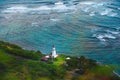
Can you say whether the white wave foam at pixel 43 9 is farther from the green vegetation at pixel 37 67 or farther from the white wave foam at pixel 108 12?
the green vegetation at pixel 37 67

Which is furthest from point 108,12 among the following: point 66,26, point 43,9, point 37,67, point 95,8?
point 37,67

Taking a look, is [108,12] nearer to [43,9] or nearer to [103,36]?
[103,36]

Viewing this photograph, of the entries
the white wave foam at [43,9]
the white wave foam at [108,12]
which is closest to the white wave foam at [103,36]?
the white wave foam at [108,12]

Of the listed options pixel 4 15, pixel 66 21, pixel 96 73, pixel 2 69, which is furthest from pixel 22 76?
pixel 4 15

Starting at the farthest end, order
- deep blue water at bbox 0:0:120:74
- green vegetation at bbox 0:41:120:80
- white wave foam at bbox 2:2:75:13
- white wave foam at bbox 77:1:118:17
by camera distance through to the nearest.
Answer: white wave foam at bbox 2:2:75:13
white wave foam at bbox 77:1:118:17
deep blue water at bbox 0:0:120:74
green vegetation at bbox 0:41:120:80

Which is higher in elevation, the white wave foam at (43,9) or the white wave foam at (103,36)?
the white wave foam at (43,9)

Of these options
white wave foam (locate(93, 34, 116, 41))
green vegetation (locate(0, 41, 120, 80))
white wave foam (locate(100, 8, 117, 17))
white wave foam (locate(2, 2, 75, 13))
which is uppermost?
white wave foam (locate(2, 2, 75, 13))

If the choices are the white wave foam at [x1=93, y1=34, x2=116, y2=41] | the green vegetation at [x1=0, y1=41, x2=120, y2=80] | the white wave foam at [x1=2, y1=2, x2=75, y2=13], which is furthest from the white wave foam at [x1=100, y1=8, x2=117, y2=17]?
the green vegetation at [x1=0, y1=41, x2=120, y2=80]

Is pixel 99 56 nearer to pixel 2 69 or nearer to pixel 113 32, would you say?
pixel 113 32

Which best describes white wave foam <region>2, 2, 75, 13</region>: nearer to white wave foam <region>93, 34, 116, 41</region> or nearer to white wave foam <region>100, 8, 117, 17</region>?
white wave foam <region>100, 8, 117, 17</region>

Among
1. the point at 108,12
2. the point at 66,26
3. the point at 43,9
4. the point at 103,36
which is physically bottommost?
the point at 103,36
